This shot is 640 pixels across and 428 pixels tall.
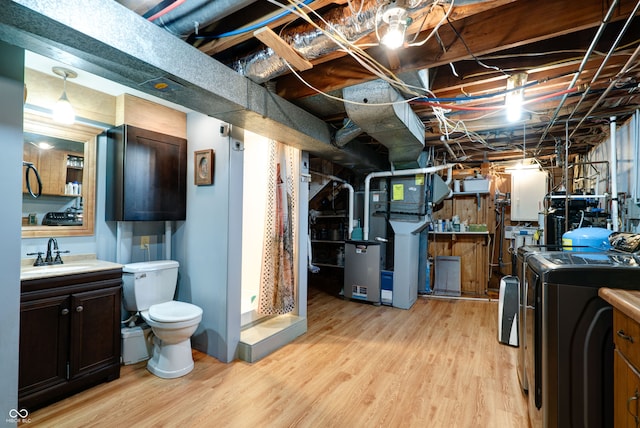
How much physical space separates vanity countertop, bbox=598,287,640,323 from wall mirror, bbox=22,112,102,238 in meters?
3.47

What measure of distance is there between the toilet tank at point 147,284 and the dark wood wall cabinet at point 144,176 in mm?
430

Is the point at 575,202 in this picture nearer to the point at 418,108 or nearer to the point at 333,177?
the point at 418,108

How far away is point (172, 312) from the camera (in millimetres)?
2365

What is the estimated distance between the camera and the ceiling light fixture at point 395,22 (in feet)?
4.32

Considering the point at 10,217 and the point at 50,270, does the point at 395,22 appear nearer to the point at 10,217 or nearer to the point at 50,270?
the point at 10,217

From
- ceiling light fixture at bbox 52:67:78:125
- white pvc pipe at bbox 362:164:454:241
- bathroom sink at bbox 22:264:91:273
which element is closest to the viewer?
bathroom sink at bbox 22:264:91:273

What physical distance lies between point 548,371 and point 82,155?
356 centimetres

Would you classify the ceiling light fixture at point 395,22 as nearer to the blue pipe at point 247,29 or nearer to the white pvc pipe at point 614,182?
the blue pipe at point 247,29

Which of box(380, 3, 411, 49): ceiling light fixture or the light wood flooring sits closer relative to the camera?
box(380, 3, 411, 49): ceiling light fixture

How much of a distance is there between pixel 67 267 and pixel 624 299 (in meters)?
3.17

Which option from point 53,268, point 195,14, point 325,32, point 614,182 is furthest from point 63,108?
point 614,182

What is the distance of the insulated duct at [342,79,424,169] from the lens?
7.39ft

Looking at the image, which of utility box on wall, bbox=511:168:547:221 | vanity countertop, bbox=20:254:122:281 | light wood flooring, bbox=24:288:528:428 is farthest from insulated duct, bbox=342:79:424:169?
utility box on wall, bbox=511:168:547:221

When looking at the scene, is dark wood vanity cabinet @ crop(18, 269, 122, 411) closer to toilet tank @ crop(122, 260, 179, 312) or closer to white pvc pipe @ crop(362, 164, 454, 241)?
toilet tank @ crop(122, 260, 179, 312)
